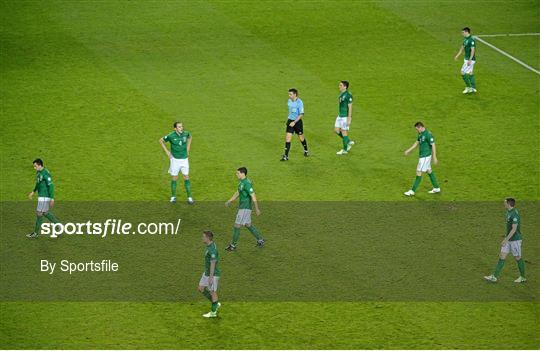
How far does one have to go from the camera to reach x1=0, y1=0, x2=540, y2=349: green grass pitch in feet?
63.5

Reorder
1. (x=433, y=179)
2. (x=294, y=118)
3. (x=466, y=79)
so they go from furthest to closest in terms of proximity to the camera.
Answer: (x=466, y=79), (x=294, y=118), (x=433, y=179)

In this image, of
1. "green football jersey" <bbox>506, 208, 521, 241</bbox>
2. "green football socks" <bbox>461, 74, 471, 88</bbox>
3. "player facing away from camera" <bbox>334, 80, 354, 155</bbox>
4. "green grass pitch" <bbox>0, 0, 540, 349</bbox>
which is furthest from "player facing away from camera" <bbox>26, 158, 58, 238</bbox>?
"green football socks" <bbox>461, 74, 471, 88</bbox>

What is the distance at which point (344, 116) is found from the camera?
27859mm

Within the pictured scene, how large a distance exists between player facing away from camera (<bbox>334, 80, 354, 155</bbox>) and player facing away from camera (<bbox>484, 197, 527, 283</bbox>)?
8125mm

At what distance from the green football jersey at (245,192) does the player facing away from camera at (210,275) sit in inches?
108

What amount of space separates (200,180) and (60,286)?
6.85 metres

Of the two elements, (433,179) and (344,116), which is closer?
(433,179)

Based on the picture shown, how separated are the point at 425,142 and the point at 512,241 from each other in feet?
17.1

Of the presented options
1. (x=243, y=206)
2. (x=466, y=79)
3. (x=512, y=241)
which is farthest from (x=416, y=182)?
(x=466, y=79)

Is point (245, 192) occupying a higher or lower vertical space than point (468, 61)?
lower

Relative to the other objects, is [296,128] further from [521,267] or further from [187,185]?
[521,267]

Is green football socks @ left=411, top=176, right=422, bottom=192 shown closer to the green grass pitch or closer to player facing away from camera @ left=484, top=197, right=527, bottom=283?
the green grass pitch

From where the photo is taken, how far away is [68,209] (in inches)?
974

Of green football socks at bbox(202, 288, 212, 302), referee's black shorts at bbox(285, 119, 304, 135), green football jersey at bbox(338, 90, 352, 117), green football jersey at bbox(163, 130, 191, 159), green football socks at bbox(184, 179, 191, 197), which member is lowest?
green football socks at bbox(202, 288, 212, 302)
